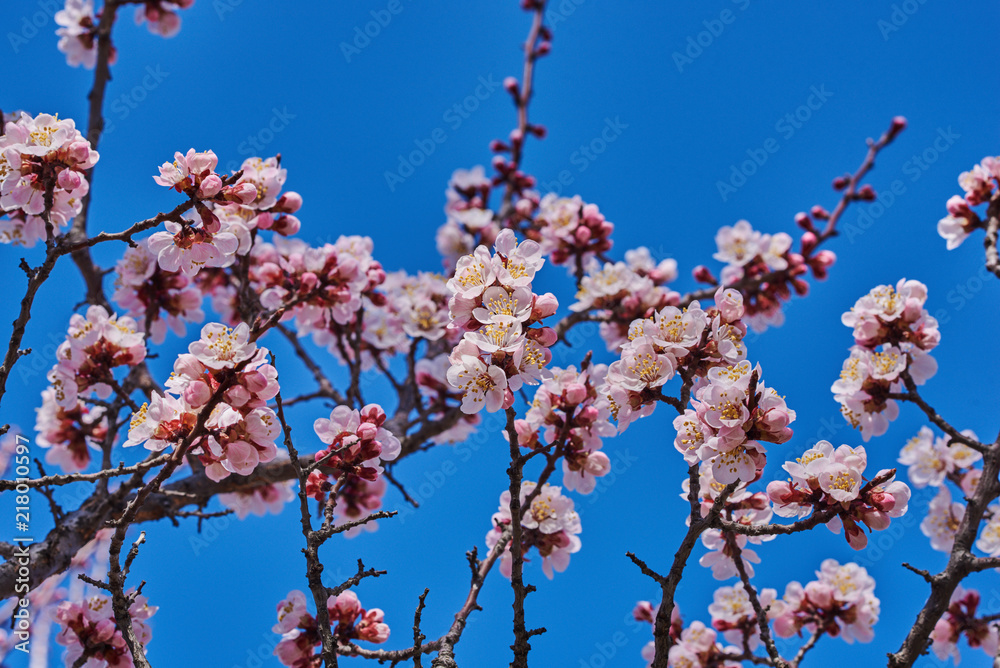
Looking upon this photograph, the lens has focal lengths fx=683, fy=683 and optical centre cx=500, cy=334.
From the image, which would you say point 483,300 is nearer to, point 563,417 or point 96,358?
point 563,417

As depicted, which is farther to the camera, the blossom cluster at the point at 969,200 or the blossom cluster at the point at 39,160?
the blossom cluster at the point at 969,200

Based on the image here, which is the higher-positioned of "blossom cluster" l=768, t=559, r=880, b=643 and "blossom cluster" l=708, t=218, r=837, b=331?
"blossom cluster" l=708, t=218, r=837, b=331

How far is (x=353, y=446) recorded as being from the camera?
237cm

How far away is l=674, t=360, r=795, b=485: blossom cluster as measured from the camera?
1897 millimetres

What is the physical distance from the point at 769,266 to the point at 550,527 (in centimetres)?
260

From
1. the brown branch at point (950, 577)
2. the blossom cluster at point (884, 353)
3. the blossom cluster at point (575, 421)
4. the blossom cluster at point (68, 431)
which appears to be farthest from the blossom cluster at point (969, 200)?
the blossom cluster at point (68, 431)

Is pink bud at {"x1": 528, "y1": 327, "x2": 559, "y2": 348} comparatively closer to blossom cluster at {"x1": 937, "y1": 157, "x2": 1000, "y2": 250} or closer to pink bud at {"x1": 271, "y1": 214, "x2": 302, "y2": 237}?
pink bud at {"x1": 271, "y1": 214, "x2": 302, "y2": 237}

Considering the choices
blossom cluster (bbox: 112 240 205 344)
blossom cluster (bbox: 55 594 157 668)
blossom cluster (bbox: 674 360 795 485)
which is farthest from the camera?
blossom cluster (bbox: 112 240 205 344)

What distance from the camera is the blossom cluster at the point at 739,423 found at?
1897mm

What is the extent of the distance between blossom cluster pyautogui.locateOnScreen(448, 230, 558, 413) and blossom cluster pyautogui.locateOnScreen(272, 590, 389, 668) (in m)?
1.20

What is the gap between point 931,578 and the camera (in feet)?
7.87

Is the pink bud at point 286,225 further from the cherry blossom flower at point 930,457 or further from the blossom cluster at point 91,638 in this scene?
the cherry blossom flower at point 930,457

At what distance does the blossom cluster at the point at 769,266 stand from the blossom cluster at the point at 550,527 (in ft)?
7.47

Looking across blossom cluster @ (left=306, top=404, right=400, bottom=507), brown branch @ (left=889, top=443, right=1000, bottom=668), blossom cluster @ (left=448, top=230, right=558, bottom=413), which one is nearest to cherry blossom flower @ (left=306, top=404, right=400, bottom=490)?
blossom cluster @ (left=306, top=404, right=400, bottom=507)
